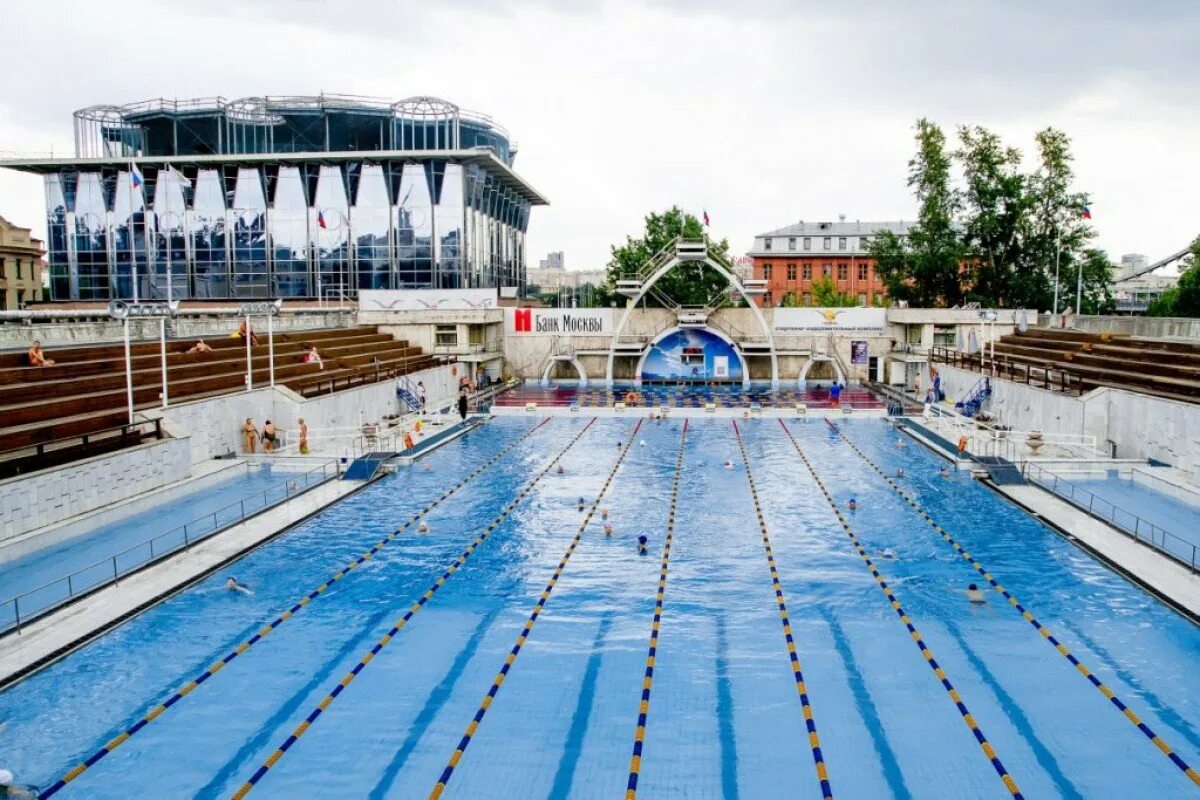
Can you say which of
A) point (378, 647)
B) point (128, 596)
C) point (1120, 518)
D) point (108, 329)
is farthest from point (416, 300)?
point (378, 647)

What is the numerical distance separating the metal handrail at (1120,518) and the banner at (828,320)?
25.8 m

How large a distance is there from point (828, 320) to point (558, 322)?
48.3 feet

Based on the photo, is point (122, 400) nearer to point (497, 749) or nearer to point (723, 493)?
point (723, 493)

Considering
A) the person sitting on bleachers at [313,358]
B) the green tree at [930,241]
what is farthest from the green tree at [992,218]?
the person sitting on bleachers at [313,358]

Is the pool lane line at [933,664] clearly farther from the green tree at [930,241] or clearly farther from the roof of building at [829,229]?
the roof of building at [829,229]

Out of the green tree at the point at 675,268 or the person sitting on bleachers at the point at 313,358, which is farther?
the green tree at the point at 675,268

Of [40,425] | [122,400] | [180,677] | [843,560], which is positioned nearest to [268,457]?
[122,400]

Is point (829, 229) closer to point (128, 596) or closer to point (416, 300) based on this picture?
point (416, 300)

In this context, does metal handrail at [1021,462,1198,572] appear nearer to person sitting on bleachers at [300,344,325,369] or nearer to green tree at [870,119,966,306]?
person sitting on bleachers at [300,344,325,369]

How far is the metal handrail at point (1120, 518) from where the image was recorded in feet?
53.7

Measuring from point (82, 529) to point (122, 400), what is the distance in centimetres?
578

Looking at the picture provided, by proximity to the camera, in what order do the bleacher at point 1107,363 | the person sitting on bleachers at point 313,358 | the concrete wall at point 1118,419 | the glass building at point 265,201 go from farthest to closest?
the glass building at point 265,201
the person sitting on bleachers at point 313,358
the bleacher at point 1107,363
the concrete wall at point 1118,419

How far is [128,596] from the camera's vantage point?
14.5 meters

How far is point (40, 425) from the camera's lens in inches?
769
